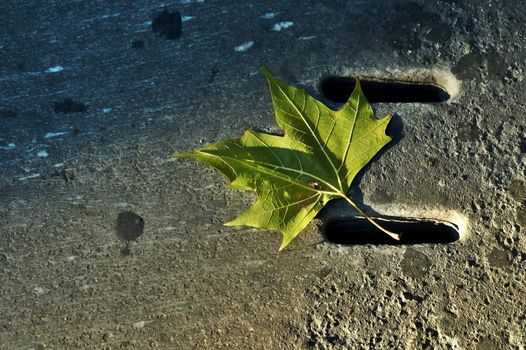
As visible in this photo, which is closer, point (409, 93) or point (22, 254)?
point (22, 254)

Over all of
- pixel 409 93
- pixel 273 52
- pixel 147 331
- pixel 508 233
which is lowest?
pixel 147 331

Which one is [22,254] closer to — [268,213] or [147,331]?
[147,331]

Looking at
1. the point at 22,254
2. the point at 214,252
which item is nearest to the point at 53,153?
the point at 22,254

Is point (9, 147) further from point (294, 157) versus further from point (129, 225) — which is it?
point (294, 157)

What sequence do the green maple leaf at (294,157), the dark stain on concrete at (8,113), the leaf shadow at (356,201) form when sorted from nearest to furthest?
the green maple leaf at (294,157), the leaf shadow at (356,201), the dark stain on concrete at (8,113)

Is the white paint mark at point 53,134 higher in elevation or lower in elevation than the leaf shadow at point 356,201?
higher

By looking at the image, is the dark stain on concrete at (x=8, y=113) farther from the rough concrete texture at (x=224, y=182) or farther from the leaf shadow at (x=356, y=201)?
the leaf shadow at (x=356, y=201)

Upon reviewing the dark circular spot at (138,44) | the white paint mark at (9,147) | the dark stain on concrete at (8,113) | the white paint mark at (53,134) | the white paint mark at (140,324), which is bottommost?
the white paint mark at (140,324)

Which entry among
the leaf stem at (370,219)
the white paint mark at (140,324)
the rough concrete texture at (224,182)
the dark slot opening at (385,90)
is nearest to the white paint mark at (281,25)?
the rough concrete texture at (224,182)
